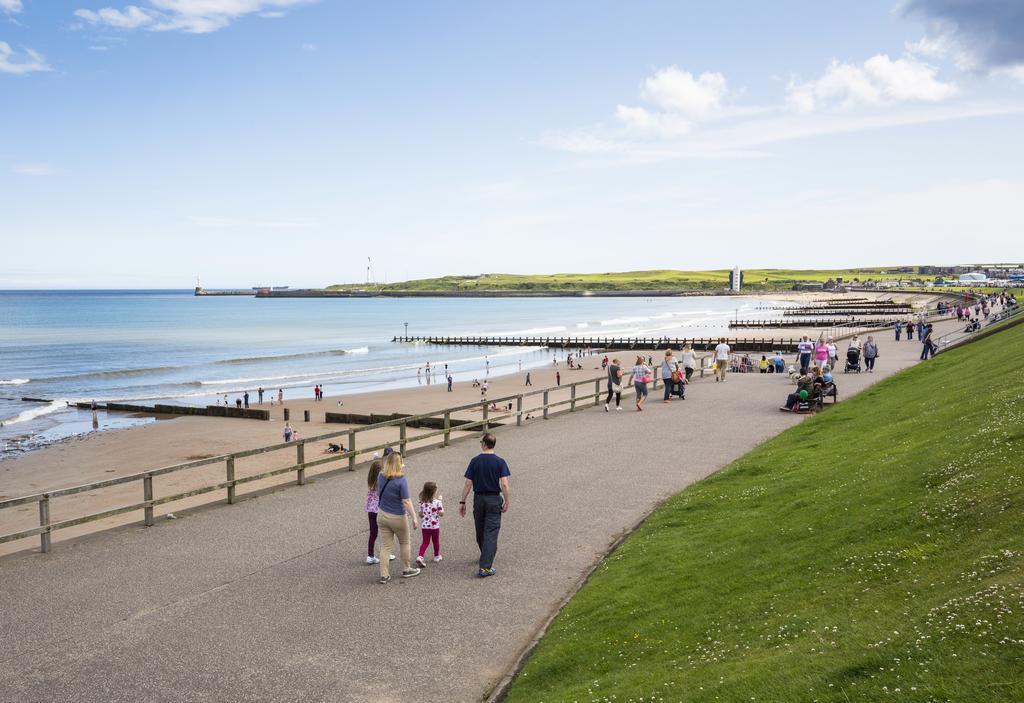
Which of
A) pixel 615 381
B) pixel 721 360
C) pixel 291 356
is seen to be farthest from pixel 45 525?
pixel 291 356

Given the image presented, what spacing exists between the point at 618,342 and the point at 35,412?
2337 inches

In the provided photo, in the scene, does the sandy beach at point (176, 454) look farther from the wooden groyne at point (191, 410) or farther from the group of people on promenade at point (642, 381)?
the group of people on promenade at point (642, 381)

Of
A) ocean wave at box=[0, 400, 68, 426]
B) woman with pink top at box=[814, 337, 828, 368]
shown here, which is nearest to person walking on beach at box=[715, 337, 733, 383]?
woman with pink top at box=[814, 337, 828, 368]

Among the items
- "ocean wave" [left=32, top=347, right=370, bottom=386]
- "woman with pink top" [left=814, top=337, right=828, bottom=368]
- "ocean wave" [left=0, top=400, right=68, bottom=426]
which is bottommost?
"ocean wave" [left=0, top=400, right=68, bottom=426]

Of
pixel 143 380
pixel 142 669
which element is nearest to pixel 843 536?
pixel 142 669

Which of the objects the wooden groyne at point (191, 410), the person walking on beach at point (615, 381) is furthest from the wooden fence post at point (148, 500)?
the wooden groyne at point (191, 410)

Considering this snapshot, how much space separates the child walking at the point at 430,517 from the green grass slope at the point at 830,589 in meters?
2.18

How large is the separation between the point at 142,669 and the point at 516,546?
5.13 meters

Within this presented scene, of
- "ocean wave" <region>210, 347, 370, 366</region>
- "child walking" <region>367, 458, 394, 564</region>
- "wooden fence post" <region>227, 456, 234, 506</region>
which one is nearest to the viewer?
"child walking" <region>367, 458, 394, 564</region>

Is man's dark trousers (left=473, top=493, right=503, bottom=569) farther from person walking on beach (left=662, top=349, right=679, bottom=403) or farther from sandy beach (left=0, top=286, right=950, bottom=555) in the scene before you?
person walking on beach (left=662, top=349, right=679, bottom=403)

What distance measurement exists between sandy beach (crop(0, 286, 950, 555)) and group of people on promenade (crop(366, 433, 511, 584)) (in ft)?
21.6

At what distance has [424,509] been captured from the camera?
34.1 feet

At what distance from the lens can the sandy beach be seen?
2486 cm

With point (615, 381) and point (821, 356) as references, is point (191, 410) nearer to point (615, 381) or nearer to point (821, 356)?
point (615, 381)
